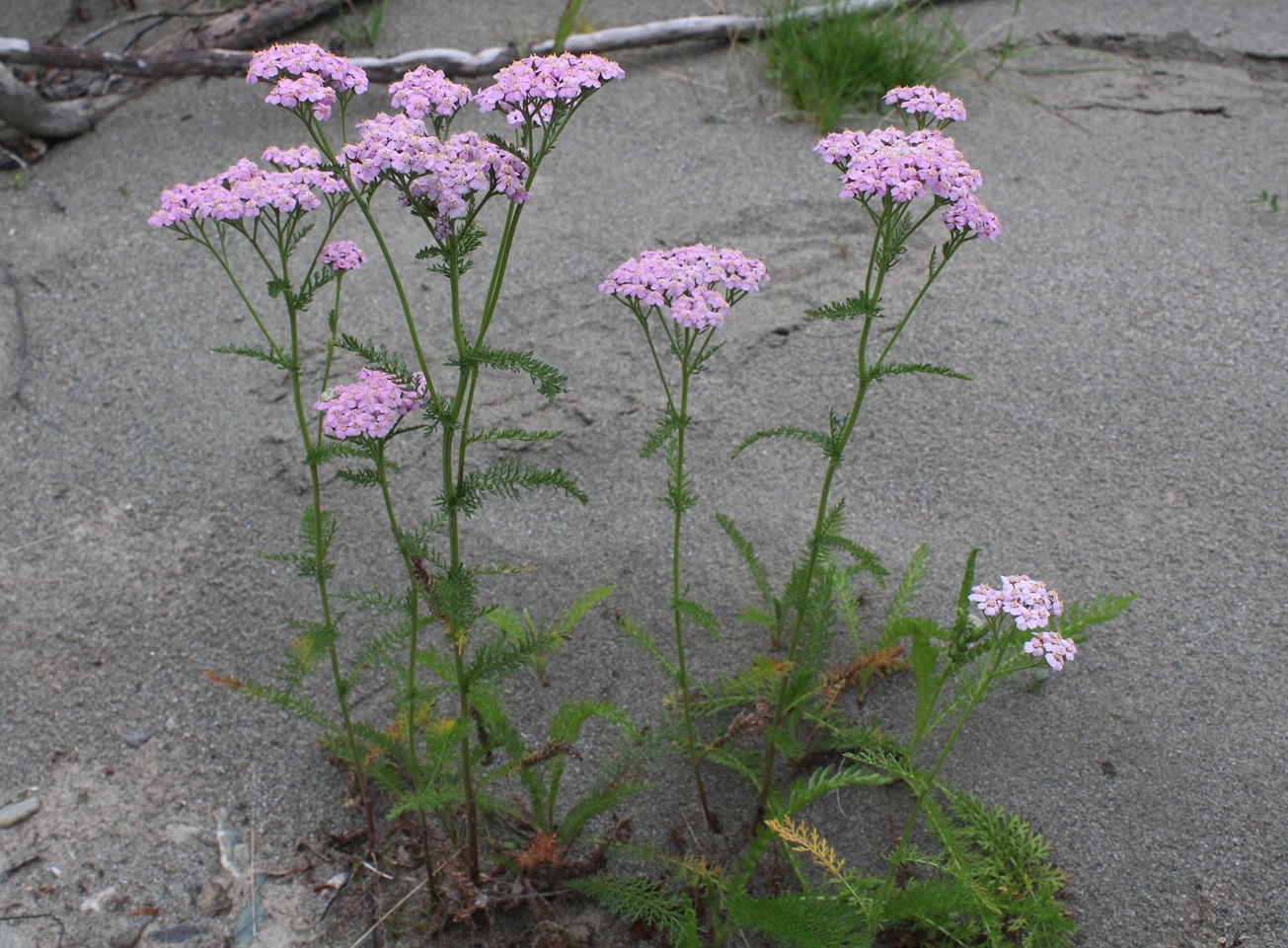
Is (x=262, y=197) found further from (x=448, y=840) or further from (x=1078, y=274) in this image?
(x=1078, y=274)

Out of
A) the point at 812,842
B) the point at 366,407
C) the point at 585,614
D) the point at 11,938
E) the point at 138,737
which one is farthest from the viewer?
the point at 585,614

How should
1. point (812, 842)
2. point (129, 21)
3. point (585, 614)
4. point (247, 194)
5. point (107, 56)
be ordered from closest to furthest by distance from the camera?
point (247, 194) → point (812, 842) → point (585, 614) → point (107, 56) → point (129, 21)

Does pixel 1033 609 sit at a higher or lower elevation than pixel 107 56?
lower

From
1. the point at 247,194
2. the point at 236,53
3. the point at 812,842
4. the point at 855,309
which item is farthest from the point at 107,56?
the point at 812,842

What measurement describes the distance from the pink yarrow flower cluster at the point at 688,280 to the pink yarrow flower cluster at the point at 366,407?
422mm

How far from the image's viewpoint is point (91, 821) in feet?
7.89

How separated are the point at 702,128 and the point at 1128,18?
2202 millimetres

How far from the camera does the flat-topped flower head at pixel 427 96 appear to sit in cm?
179

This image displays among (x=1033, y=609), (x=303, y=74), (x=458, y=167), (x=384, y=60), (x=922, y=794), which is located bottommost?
(x=922, y=794)

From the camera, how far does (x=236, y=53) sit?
4.37 m

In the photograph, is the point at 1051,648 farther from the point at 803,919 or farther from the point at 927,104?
the point at 927,104

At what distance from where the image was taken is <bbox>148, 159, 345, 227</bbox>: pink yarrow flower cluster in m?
1.91

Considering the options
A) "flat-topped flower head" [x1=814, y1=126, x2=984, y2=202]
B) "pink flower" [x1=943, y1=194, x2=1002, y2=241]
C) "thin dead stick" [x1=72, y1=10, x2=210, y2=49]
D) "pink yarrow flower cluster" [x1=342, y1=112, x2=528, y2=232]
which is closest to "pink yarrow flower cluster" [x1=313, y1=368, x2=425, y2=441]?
"pink yarrow flower cluster" [x1=342, y1=112, x2=528, y2=232]

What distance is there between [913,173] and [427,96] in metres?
0.82
